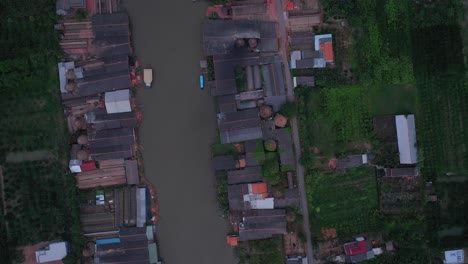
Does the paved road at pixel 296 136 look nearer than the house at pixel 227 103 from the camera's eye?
No

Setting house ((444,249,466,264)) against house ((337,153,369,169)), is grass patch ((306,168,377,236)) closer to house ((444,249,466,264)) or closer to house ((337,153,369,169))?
house ((337,153,369,169))

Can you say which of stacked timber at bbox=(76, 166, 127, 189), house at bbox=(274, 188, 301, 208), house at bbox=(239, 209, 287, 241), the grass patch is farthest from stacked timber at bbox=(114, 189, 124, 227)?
the grass patch

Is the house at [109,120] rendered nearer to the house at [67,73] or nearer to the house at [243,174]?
the house at [67,73]

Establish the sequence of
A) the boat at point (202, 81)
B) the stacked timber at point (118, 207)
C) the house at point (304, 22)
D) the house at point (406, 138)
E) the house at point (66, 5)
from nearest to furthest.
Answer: the house at point (406, 138)
the house at point (66, 5)
the stacked timber at point (118, 207)
the house at point (304, 22)
the boat at point (202, 81)

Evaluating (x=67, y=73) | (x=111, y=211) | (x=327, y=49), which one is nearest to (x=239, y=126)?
(x=327, y=49)

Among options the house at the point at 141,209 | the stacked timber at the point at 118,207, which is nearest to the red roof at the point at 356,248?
the house at the point at 141,209

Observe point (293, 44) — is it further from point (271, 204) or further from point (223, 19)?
point (271, 204)
